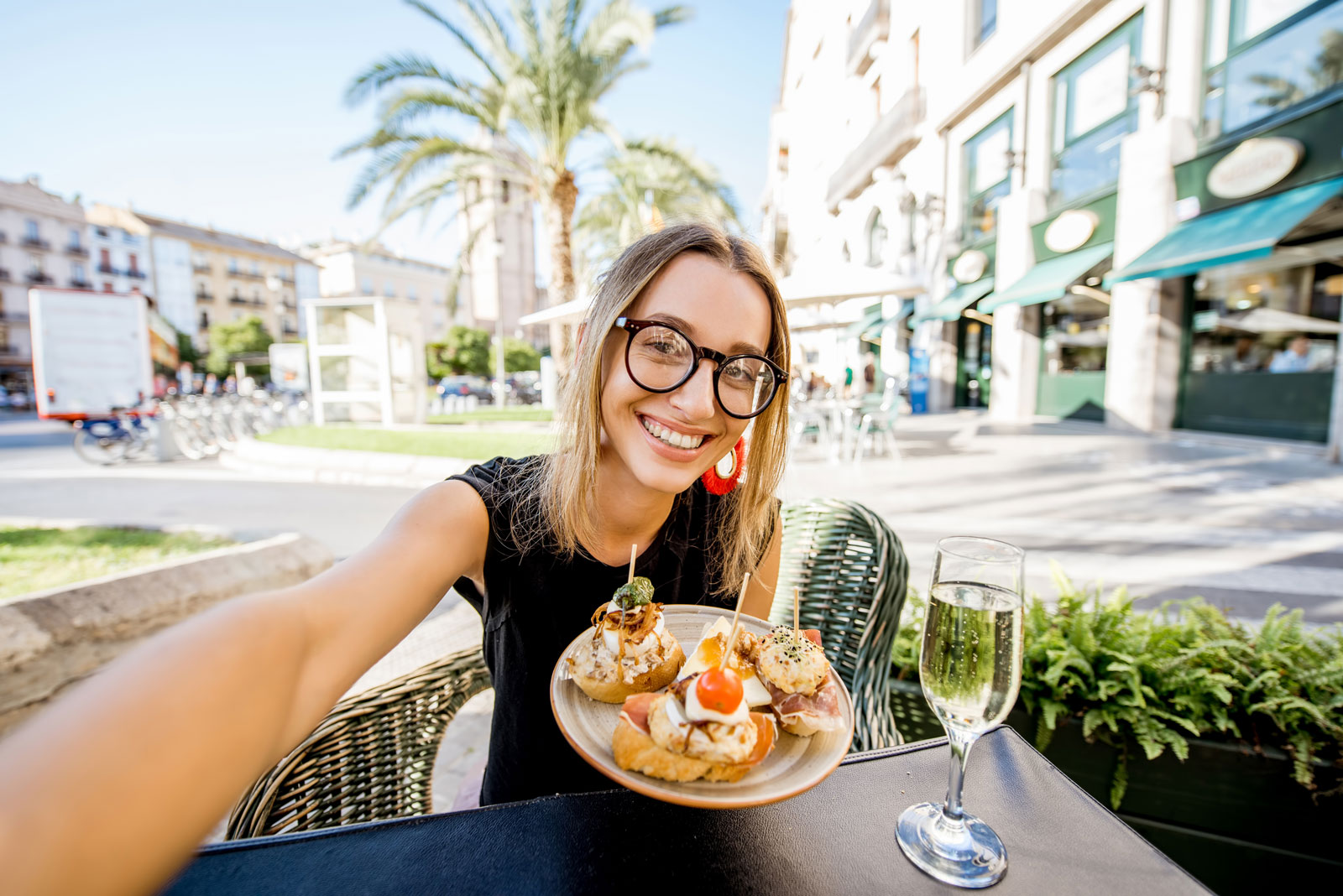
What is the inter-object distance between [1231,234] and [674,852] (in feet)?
37.7

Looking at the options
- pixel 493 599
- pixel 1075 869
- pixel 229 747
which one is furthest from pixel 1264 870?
pixel 229 747

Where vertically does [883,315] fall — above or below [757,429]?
above

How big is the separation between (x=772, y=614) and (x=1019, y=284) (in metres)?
14.2

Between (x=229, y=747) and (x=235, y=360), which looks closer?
(x=229, y=747)

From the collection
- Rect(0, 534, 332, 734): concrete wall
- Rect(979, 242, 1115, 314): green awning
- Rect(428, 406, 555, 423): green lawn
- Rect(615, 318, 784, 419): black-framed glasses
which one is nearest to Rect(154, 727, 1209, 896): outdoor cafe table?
Rect(615, 318, 784, 419): black-framed glasses

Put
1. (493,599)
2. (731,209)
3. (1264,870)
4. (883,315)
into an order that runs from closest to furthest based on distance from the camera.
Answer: (493,599)
(1264,870)
(731,209)
(883,315)

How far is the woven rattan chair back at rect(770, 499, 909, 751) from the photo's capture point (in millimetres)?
1778

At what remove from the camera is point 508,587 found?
4.88ft

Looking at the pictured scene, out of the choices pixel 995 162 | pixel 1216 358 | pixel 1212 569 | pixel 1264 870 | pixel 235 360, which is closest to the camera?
pixel 1264 870

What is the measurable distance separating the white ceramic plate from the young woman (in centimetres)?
34

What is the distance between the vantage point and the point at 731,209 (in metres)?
13.2

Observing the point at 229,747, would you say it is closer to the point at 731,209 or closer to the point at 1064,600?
the point at 1064,600

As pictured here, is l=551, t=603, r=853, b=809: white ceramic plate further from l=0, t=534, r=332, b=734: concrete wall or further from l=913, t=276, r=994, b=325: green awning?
l=913, t=276, r=994, b=325: green awning

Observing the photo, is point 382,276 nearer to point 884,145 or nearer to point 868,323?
point 884,145
